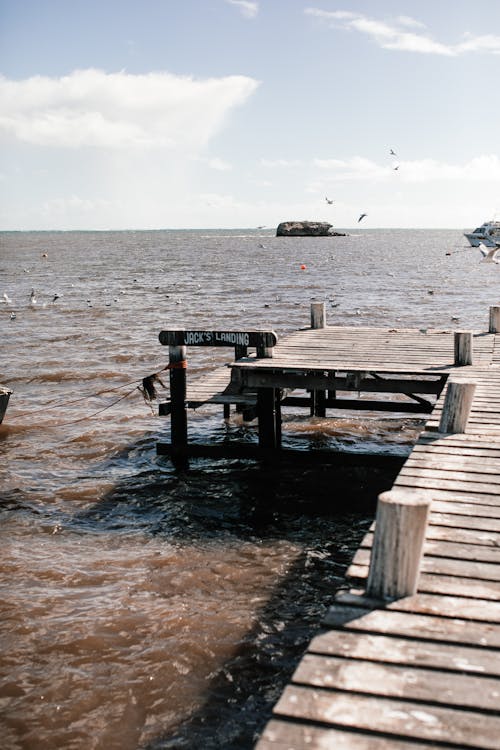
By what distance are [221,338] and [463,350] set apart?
359 cm

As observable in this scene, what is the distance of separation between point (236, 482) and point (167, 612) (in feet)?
13.5

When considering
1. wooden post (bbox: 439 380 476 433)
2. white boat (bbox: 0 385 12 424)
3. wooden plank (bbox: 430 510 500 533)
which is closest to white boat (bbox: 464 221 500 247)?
white boat (bbox: 0 385 12 424)

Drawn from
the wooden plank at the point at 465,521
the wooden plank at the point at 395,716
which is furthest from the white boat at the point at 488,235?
the wooden plank at the point at 395,716

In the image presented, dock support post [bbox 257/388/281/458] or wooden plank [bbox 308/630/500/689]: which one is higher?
wooden plank [bbox 308/630/500/689]

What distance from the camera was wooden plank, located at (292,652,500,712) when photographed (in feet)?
11.9

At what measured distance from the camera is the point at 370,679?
376 centimetres

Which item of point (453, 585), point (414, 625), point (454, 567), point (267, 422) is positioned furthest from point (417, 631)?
point (267, 422)

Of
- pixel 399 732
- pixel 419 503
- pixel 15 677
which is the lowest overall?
pixel 15 677

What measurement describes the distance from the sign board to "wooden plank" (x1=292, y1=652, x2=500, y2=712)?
7.32 m

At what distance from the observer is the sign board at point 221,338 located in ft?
36.1

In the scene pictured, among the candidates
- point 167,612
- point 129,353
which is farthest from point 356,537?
point 129,353

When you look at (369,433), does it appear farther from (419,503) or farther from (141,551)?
(419,503)

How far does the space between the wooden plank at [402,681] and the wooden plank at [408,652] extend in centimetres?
4

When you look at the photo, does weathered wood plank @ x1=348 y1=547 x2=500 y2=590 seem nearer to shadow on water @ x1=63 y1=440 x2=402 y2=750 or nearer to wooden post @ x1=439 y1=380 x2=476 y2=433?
shadow on water @ x1=63 y1=440 x2=402 y2=750
